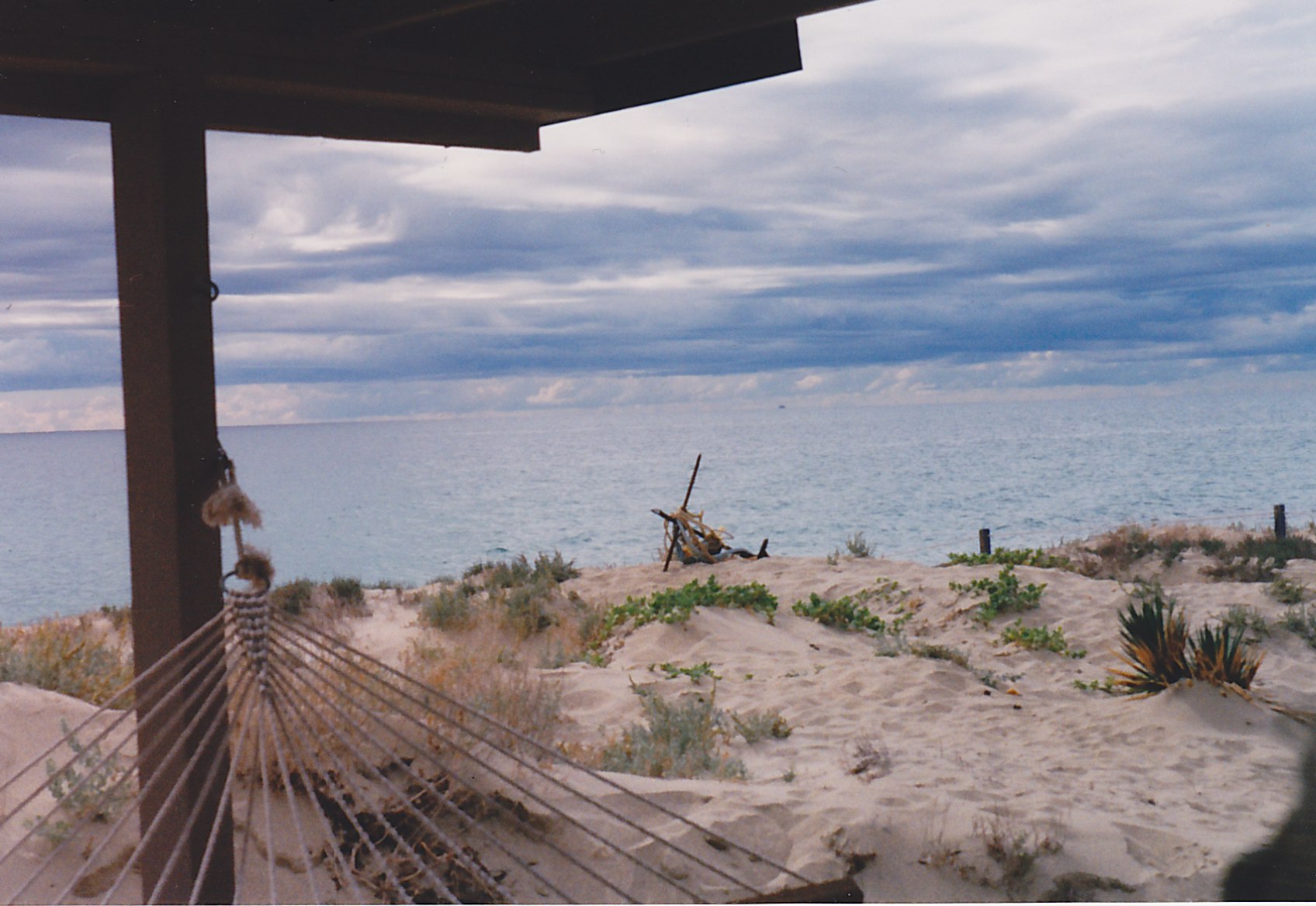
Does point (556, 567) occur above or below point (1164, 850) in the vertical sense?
above

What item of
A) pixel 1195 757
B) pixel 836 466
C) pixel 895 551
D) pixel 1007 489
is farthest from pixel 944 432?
pixel 1195 757

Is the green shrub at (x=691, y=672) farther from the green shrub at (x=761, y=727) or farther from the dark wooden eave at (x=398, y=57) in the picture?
the dark wooden eave at (x=398, y=57)

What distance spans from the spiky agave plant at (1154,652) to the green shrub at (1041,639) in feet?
2.76

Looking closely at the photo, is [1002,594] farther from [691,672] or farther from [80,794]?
[80,794]

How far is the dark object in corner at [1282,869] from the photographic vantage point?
336 centimetres

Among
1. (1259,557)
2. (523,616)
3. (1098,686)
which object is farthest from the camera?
(1259,557)

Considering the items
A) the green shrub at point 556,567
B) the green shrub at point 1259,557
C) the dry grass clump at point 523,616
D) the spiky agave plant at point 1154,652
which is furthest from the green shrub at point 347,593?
the green shrub at point 1259,557

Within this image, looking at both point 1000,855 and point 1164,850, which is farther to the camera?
point 1164,850

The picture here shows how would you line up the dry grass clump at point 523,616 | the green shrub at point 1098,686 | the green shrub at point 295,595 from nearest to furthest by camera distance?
the green shrub at point 1098,686 < the dry grass clump at point 523,616 < the green shrub at point 295,595

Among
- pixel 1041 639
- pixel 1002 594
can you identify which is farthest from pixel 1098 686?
pixel 1002 594

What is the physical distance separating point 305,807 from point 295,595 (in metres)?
6.15

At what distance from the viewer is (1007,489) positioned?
117 ft

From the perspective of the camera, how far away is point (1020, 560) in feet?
31.8

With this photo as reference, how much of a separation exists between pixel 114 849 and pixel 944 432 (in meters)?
82.5
